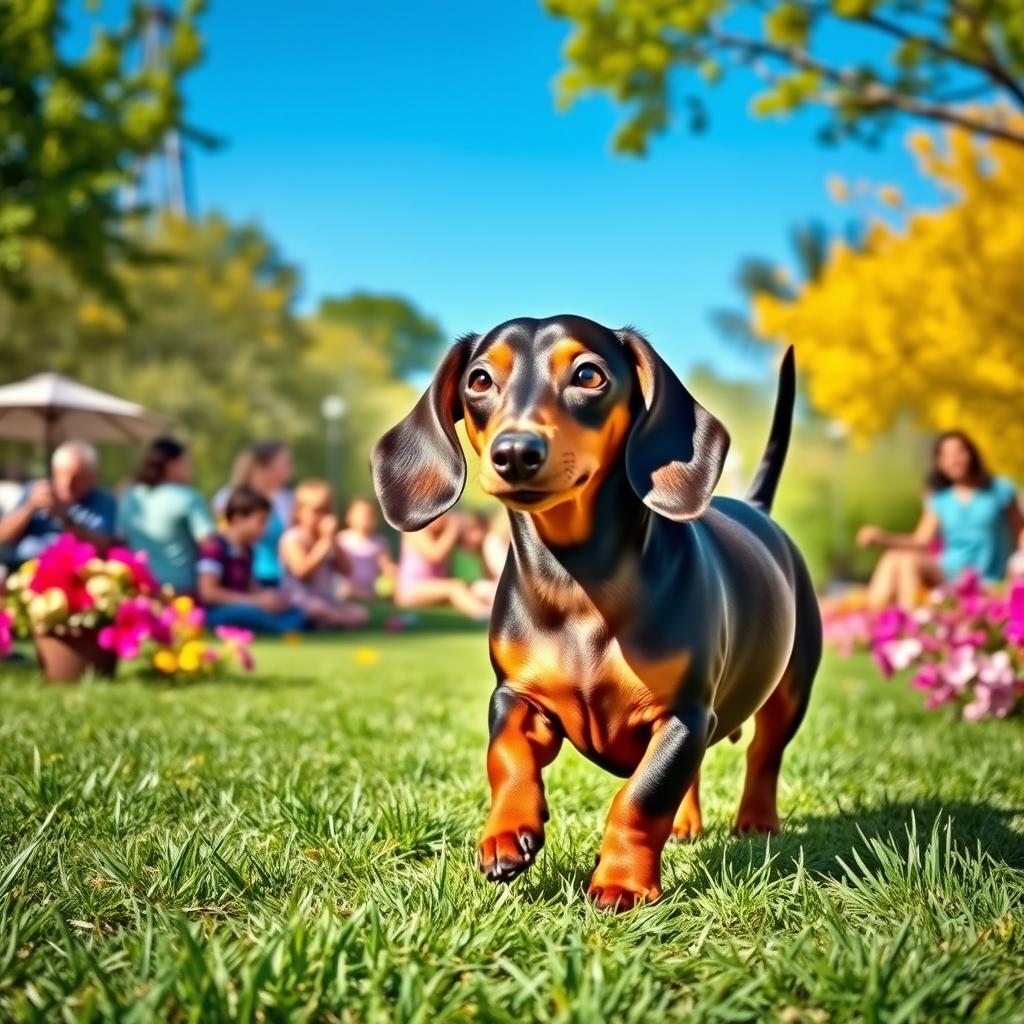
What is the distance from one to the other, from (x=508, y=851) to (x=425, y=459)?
0.82 meters

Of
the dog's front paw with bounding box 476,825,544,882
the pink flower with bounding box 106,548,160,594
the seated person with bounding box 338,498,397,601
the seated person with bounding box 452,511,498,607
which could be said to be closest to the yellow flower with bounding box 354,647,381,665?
the pink flower with bounding box 106,548,160,594

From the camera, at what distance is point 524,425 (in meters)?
2.08

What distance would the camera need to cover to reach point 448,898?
218 cm

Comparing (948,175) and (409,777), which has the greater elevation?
(948,175)

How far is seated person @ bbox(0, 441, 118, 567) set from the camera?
827 centimetres

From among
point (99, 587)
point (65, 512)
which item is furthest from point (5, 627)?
point (65, 512)

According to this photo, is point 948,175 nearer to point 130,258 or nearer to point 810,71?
point 810,71

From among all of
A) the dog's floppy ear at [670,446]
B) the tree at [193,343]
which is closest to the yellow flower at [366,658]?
the dog's floppy ear at [670,446]

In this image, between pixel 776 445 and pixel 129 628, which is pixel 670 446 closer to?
pixel 776 445

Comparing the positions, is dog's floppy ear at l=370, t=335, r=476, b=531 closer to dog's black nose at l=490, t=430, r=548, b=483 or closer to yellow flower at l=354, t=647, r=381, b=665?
dog's black nose at l=490, t=430, r=548, b=483

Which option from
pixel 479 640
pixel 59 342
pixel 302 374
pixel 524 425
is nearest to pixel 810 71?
pixel 479 640

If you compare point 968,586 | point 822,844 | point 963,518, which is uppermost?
point 963,518

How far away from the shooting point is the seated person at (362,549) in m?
14.4

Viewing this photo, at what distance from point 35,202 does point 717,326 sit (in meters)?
41.8
